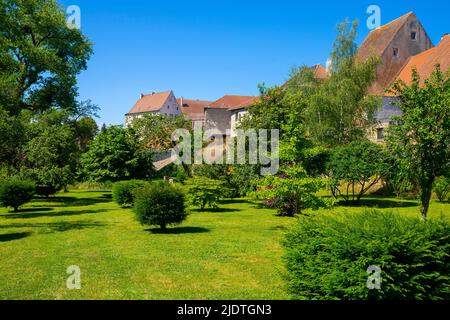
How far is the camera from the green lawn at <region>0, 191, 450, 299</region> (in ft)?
28.9

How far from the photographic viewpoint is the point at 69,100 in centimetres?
4341

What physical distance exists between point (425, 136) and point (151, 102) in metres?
96.0

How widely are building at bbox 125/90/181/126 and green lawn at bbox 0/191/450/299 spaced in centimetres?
8174

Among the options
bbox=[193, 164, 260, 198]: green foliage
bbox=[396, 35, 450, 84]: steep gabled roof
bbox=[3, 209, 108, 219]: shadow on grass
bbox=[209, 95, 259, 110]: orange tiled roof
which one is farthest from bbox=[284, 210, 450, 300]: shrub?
bbox=[209, 95, 259, 110]: orange tiled roof

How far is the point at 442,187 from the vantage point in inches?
1209

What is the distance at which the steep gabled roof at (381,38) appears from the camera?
4788cm

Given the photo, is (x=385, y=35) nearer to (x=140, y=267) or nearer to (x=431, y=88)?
(x=431, y=88)

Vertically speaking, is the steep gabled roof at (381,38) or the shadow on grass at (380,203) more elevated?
the steep gabled roof at (381,38)

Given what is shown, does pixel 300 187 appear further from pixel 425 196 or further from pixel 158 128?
pixel 158 128

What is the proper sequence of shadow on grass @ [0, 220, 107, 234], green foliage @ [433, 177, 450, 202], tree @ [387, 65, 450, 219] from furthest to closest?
green foliage @ [433, 177, 450, 202] < shadow on grass @ [0, 220, 107, 234] < tree @ [387, 65, 450, 219]

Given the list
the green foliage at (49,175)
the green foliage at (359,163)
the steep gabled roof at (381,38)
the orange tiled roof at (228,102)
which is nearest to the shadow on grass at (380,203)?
the green foliage at (359,163)

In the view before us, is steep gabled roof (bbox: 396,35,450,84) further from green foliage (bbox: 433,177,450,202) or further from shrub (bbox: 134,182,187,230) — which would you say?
shrub (bbox: 134,182,187,230)

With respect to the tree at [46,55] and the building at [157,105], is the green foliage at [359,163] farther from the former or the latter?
the building at [157,105]

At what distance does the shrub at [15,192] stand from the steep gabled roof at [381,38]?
38.4m
